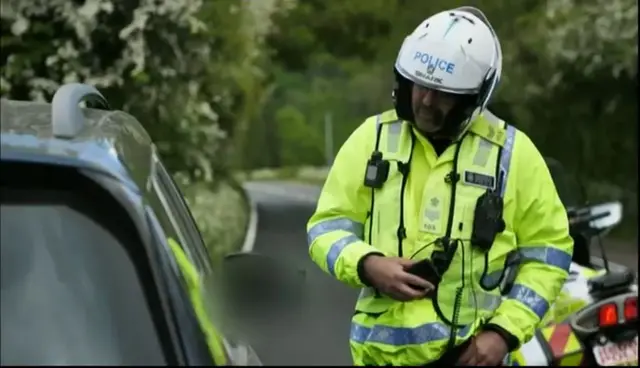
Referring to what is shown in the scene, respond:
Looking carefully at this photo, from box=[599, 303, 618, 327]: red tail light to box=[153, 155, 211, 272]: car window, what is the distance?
285cm

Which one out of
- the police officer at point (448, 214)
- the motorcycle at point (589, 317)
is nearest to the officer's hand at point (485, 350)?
the police officer at point (448, 214)

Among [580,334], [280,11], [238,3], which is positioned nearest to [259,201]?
[280,11]

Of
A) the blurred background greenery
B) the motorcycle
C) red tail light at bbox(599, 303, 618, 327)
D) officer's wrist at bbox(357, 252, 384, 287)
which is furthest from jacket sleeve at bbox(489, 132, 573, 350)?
the blurred background greenery

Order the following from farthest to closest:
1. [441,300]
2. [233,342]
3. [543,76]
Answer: [543,76], [441,300], [233,342]

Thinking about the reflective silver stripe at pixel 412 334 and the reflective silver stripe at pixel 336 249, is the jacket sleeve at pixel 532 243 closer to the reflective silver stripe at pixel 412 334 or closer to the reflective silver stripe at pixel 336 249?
the reflective silver stripe at pixel 412 334

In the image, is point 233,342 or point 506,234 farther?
point 506,234

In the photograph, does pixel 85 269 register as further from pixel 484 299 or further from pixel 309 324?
pixel 309 324

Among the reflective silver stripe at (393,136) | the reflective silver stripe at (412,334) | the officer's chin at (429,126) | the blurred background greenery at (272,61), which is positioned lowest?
the blurred background greenery at (272,61)

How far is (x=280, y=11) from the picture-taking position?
23.7 meters

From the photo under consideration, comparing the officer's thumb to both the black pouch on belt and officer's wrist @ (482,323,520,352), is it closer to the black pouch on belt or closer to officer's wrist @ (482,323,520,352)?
the black pouch on belt

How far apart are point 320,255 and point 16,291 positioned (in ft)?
4.63

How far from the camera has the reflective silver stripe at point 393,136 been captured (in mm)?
3652

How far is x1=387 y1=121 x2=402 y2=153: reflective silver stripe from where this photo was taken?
3652mm

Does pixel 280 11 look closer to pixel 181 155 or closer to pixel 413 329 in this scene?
pixel 181 155
